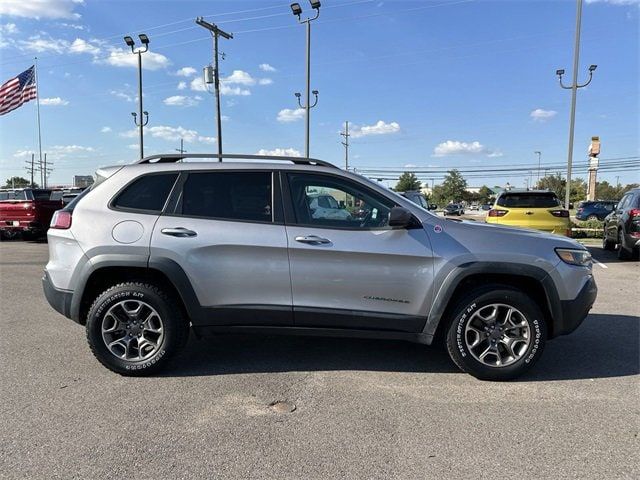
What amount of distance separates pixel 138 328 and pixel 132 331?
0.06m

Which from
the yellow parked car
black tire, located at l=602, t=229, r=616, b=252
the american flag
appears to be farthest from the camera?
the american flag

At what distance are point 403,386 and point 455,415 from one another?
23.4 inches

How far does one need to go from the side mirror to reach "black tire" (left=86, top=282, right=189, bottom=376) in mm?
1961

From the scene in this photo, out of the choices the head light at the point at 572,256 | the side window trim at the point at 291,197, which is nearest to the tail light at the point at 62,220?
the side window trim at the point at 291,197

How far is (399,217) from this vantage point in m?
3.92

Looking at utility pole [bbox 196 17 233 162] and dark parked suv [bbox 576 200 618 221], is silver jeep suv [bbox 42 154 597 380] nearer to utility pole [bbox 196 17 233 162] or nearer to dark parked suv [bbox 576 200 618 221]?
utility pole [bbox 196 17 233 162]

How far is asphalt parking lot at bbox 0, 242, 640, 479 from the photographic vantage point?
2904mm

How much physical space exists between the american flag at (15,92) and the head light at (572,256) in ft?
97.1

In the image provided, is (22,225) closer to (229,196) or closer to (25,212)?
(25,212)

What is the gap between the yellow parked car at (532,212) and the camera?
10.4 metres

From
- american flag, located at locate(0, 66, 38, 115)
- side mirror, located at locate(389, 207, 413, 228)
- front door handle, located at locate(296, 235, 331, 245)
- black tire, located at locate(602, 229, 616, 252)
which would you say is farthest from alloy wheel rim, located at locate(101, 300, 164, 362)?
american flag, located at locate(0, 66, 38, 115)

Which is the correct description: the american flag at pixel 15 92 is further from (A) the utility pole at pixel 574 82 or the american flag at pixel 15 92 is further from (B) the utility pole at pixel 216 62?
(A) the utility pole at pixel 574 82

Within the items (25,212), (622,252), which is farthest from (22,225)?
(622,252)

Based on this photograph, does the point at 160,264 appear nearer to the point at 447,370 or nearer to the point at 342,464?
the point at 342,464
